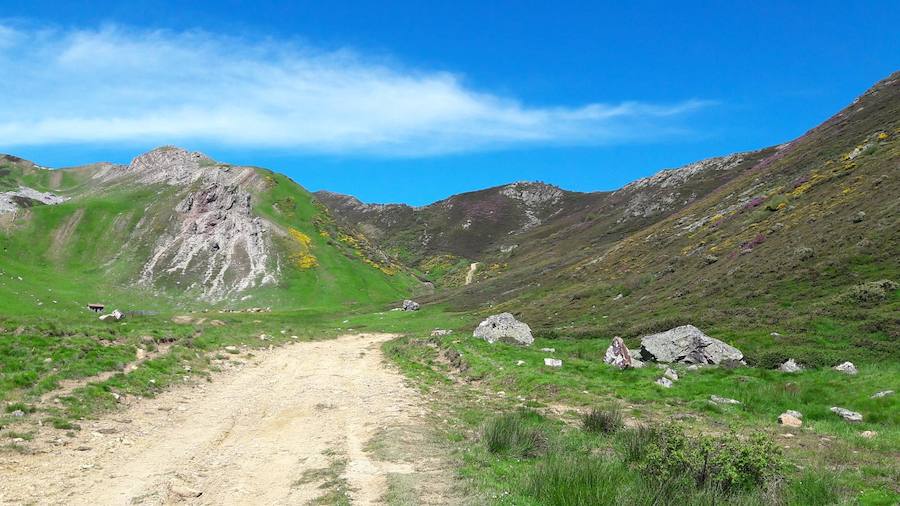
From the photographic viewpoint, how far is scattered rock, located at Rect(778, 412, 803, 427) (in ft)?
56.7

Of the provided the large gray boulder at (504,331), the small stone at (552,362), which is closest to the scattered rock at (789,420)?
the small stone at (552,362)

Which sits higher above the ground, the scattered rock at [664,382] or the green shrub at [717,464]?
the green shrub at [717,464]

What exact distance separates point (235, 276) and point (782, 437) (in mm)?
94927

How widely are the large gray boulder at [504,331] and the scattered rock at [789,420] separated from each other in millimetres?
20693

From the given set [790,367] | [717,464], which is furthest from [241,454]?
[790,367]

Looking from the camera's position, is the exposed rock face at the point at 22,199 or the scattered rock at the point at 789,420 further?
the exposed rock face at the point at 22,199

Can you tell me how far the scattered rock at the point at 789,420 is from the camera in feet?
56.7

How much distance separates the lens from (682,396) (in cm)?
2150

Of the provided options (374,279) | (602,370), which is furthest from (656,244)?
(374,279)

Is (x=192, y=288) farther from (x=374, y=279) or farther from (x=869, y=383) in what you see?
(x=869, y=383)

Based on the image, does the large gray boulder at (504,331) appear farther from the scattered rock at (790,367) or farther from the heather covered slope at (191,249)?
the heather covered slope at (191,249)

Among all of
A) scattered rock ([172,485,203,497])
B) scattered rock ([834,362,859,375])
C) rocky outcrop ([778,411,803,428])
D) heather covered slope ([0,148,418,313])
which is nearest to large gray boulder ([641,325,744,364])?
scattered rock ([834,362,859,375])

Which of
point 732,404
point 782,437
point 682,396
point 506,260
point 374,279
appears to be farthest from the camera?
point 506,260

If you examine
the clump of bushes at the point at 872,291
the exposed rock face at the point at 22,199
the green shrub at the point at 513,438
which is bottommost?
the green shrub at the point at 513,438
